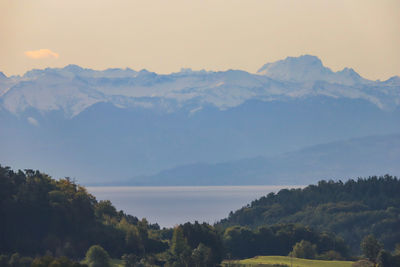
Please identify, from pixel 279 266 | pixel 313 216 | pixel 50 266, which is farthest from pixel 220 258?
pixel 313 216

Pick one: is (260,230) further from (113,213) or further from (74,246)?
(74,246)

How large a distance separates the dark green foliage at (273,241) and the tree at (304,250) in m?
4.19

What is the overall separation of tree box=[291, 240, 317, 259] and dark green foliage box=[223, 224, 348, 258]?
4.19m

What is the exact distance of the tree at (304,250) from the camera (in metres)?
133

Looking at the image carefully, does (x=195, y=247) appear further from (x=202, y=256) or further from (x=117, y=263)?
(x=117, y=263)

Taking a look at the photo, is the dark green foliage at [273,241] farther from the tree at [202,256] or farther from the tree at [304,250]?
the tree at [202,256]

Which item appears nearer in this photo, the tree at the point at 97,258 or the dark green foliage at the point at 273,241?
the tree at the point at 97,258

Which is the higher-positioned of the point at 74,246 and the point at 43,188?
the point at 43,188

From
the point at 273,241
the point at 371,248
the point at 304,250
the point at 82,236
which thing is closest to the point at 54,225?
the point at 82,236

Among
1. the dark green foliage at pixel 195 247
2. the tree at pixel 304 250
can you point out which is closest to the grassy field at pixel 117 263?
the dark green foliage at pixel 195 247

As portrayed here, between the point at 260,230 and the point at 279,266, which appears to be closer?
the point at 279,266

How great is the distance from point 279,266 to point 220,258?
872cm

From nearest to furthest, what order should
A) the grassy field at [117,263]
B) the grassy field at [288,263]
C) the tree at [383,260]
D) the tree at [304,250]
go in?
the grassy field at [117,263], the tree at [383,260], the grassy field at [288,263], the tree at [304,250]

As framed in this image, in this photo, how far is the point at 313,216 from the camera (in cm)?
19962
